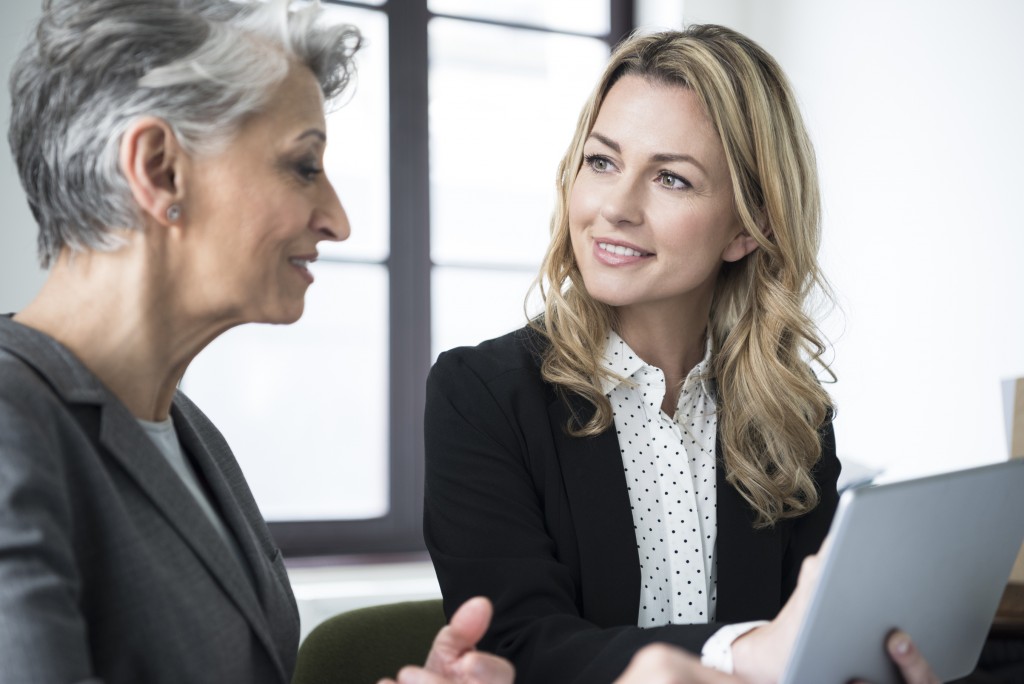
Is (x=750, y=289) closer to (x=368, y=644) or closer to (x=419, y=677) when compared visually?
(x=368, y=644)

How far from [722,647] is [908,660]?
8.9 inches

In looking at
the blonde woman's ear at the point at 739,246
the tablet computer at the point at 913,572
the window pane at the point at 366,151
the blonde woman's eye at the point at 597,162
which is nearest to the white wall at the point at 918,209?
the window pane at the point at 366,151

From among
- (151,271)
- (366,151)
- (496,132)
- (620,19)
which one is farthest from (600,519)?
(620,19)

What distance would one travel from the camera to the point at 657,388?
1.72 m

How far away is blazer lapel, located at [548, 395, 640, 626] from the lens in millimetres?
1520

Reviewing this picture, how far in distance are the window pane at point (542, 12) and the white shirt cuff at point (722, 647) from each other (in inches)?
108

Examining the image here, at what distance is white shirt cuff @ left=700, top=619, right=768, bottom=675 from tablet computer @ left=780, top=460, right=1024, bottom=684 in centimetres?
18

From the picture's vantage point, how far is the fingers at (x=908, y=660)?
3.39 feet

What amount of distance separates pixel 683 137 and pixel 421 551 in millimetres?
2108

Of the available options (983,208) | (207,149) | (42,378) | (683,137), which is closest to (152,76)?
(207,149)

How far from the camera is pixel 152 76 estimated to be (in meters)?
0.97

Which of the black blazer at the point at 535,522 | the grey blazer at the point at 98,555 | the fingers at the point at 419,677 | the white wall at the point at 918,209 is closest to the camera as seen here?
the grey blazer at the point at 98,555

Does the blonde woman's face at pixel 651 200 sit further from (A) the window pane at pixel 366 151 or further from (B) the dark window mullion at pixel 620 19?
(B) the dark window mullion at pixel 620 19

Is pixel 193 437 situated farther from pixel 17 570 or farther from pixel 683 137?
pixel 683 137
